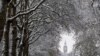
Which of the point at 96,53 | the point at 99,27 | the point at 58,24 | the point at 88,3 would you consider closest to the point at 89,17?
the point at 88,3

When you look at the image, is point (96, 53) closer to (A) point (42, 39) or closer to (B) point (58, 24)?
(A) point (42, 39)

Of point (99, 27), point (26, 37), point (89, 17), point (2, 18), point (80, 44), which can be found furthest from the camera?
point (89, 17)

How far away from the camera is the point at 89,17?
33.4 m

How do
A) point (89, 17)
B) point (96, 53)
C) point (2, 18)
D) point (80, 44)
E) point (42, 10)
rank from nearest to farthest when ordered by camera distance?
point (2, 18) < point (42, 10) < point (96, 53) < point (80, 44) < point (89, 17)

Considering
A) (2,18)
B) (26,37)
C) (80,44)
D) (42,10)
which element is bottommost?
(80,44)

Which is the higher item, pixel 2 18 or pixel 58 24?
pixel 2 18

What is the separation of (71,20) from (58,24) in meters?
1.58

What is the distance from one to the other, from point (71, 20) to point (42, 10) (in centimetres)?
173

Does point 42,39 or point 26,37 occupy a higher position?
point 26,37

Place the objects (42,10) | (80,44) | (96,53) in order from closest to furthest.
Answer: (42,10), (96,53), (80,44)

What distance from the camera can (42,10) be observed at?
56.1 ft

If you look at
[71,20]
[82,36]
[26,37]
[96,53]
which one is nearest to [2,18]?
[26,37]

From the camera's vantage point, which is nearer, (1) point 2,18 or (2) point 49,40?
(1) point 2,18

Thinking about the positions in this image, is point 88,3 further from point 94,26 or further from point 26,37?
point 26,37
